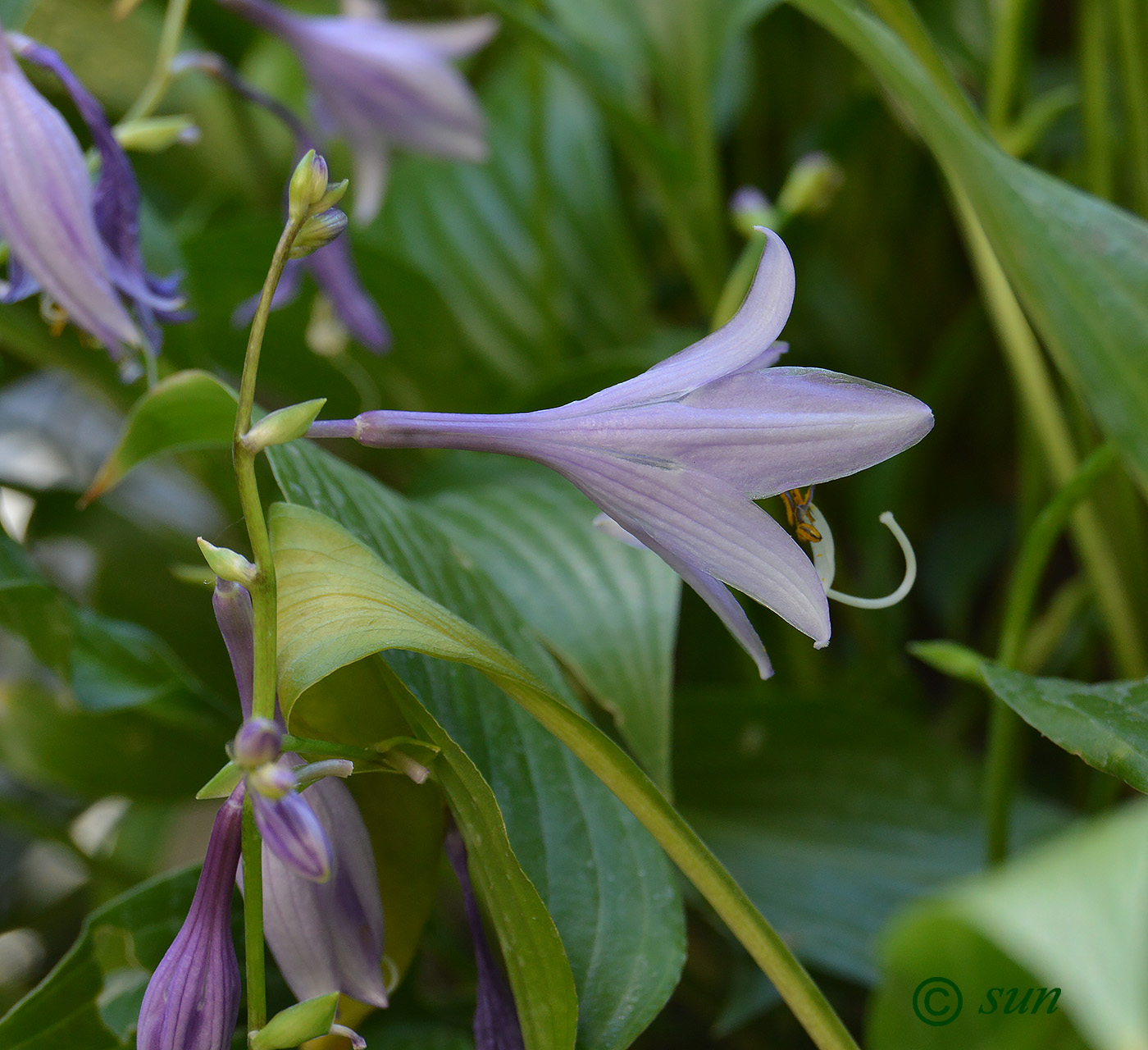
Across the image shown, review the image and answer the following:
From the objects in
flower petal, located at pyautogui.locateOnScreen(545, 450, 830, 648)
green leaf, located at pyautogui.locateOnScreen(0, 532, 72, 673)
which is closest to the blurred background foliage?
green leaf, located at pyautogui.locateOnScreen(0, 532, 72, 673)

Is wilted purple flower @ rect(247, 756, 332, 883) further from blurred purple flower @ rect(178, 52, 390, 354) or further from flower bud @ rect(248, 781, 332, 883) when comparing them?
blurred purple flower @ rect(178, 52, 390, 354)

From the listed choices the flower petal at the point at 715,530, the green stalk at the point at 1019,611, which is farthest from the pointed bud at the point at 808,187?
the flower petal at the point at 715,530

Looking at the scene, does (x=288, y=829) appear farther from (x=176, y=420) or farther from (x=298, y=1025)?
(x=176, y=420)

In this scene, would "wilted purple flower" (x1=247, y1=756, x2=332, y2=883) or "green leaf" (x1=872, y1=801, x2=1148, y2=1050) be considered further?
"wilted purple flower" (x1=247, y1=756, x2=332, y2=883)

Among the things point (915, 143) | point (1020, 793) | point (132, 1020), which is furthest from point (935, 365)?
point (132, 1020)

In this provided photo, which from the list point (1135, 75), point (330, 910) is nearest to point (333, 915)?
point (330, 910)

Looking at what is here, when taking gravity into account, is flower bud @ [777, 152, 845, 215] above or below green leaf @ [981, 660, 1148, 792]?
above

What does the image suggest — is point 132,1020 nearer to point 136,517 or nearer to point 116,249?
point 116,249
